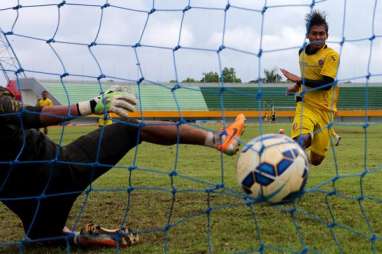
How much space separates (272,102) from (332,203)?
26.4 m

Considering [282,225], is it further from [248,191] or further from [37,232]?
[37,232]

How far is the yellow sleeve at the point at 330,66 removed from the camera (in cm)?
528

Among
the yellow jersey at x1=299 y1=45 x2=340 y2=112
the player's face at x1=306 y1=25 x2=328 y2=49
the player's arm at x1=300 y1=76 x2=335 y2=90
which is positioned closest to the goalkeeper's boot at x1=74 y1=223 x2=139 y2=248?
the player's arm at x1=300 y1=76 x2=335 y2=90

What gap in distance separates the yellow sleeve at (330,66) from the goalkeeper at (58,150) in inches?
75.9

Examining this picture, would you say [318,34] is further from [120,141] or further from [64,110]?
[64,110]

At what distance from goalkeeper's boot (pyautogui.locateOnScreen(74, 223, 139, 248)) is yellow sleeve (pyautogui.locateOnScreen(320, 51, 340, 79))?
8.80 ft

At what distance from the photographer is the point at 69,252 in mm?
3461

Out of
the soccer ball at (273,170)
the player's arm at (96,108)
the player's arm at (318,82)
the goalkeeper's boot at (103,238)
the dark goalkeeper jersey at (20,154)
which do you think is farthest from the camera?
the player's arm at (318,82)

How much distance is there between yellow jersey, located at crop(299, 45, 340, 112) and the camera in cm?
532

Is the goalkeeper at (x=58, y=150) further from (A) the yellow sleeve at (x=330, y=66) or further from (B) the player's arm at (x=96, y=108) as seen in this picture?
(A) the yellow sleeve at (x=330, y=66)

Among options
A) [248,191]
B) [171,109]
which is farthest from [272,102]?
[248,191]

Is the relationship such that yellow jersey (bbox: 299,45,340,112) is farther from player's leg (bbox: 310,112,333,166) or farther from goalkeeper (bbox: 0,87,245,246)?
goalkeeper (bbox: 0,87,245,246)

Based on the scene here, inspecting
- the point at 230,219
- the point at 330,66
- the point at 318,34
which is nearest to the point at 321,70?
the point at 330,66

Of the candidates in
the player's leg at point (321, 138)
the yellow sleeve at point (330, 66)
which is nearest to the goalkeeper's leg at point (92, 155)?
the yellow sleeve at point (330, 66)
